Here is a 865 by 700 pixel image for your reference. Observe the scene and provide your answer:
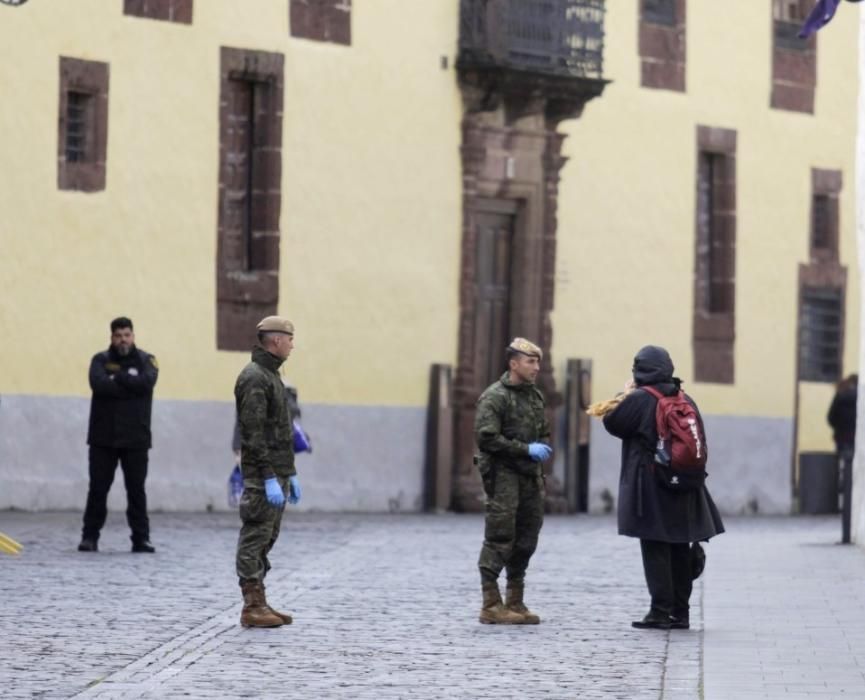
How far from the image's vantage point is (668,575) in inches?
616

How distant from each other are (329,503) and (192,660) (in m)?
16.6

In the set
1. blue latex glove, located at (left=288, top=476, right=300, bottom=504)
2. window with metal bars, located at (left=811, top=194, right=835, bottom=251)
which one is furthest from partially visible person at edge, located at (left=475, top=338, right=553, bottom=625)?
window with metal bars, located at (left=811, top=194, right=835, bottom=251)

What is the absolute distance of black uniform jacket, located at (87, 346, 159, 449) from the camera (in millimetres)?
20984

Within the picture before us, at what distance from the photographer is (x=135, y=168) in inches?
1092

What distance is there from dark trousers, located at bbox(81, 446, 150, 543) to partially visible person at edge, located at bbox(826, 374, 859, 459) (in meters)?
14.2

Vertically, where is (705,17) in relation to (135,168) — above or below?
above

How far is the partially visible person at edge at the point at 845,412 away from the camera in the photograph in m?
33.8

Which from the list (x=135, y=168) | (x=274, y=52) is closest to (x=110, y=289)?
(x=135, y=168)

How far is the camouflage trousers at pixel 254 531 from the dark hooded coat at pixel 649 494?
6.38 feet

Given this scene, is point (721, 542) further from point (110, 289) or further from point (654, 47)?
point (654, 47)

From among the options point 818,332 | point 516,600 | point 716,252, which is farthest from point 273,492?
point 818,332

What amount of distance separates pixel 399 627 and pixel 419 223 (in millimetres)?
16053

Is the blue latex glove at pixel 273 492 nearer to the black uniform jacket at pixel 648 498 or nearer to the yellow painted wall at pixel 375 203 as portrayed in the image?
the black uniform jacket at pixel 648 498

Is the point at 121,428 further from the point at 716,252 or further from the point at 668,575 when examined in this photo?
the point at 716,252
